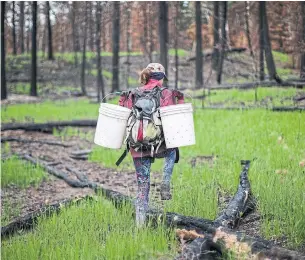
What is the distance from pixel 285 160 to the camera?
6531 millimetres

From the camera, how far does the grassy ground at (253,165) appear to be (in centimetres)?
406

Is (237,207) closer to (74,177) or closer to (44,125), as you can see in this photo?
(74,177)

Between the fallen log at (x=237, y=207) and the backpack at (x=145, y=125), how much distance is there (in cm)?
97

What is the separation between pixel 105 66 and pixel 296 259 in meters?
39.4

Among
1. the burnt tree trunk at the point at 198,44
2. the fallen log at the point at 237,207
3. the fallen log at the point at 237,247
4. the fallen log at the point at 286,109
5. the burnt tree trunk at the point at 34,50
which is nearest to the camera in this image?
the fallen log at the point at 237,247

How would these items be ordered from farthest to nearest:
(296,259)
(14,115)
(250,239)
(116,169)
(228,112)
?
(14,115) < (228,112) < (116,169) < (250,239) < (296,259)

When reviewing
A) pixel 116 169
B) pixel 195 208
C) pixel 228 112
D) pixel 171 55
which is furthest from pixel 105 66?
pixel 195 208

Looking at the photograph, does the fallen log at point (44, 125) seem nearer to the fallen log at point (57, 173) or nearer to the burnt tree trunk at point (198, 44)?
the fallen log at point (57, 173)

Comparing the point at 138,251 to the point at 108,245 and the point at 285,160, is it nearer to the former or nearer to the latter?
the point at 108,245

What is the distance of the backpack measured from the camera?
4234 mm

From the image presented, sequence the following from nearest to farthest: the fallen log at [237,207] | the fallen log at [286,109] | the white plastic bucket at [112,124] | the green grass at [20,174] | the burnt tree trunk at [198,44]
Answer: the fallen log at [237,207] < the white plastic bucket at [112,124] < the green grass at [20,174] < the fallen log at [286,109] < the burnt tree trunk at [198,44]

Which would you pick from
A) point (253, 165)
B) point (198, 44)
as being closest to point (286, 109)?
point (253, 165)

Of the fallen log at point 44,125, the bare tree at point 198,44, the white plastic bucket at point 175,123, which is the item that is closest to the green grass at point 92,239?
the white plastic bucket at point 175,123

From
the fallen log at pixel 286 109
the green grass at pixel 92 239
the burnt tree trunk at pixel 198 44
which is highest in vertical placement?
the burnt tree trunk at pixel 198 44
